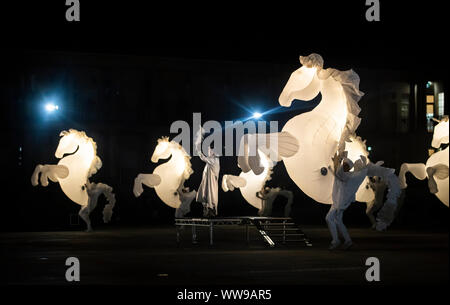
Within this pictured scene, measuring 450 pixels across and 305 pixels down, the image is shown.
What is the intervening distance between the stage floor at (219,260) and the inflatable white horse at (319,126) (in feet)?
4.96

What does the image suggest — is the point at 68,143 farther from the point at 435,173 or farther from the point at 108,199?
the point at 435,173

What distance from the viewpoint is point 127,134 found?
136 feet

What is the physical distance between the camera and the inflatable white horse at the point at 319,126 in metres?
17.6

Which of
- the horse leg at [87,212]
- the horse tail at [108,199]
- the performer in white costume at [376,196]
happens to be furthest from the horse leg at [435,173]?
the horse leg at [87,212]

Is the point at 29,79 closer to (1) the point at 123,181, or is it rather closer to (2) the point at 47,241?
(1) the point at 123,181

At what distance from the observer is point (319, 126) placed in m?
17.7

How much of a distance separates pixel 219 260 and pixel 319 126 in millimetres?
4054

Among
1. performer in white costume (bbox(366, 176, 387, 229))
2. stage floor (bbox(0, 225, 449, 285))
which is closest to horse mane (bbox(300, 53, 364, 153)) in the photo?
stage floor (bbox(0, 225, 449, 285))

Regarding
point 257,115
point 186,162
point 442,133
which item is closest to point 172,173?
point 186,162

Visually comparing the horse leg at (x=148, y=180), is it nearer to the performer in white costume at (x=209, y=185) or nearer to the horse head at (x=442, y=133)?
the performer in white costume at (x=209, y=185)

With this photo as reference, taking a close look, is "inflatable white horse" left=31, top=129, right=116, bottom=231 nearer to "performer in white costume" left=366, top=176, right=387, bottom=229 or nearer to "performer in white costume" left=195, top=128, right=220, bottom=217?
"performer in white costume" left=195, top=128, right=220, bottom=217

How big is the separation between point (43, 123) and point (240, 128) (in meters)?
17.8

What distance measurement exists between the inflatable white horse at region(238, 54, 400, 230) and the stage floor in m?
1.51

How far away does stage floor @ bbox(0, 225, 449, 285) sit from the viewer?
12477 mm
